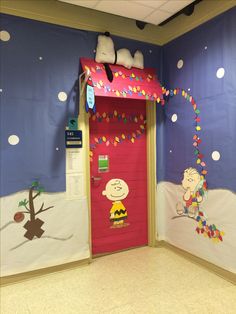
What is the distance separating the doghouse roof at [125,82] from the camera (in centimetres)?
290

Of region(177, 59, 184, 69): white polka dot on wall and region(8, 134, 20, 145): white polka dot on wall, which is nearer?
region(8, 134, 20, 145): white polka dot on wall

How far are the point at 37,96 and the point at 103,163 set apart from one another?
1047 millimetres

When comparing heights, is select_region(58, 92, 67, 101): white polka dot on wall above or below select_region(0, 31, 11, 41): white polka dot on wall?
below

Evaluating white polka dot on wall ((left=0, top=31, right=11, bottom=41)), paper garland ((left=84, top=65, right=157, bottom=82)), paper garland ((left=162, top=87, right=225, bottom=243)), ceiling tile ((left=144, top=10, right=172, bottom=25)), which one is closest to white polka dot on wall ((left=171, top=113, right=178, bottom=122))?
paper garland ((left=162, top=87, right=225, bottom=243))

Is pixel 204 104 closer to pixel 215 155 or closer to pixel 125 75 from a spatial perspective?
pixel 215 155

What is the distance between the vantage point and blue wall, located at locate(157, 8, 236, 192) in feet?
8.50

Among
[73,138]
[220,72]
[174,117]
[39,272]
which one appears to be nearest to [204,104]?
[220,72]

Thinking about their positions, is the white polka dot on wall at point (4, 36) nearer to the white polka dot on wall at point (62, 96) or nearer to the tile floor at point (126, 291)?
the white polka dot on wall at point (62, 96)

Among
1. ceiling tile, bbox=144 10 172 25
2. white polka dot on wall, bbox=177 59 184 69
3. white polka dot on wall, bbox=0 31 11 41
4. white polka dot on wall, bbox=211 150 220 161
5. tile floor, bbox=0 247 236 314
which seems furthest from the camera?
white polka dot on wall, bbox=177 59 184 69

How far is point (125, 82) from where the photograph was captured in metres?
3.07

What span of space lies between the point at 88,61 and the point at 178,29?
1119 mm

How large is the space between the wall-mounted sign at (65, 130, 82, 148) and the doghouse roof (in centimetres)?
46

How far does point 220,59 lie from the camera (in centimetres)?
267

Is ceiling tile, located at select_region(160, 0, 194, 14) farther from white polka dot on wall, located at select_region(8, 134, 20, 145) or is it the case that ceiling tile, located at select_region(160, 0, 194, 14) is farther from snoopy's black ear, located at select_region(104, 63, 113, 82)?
white polka dot on wall, located at select_region(8, 134, 20, 145)
